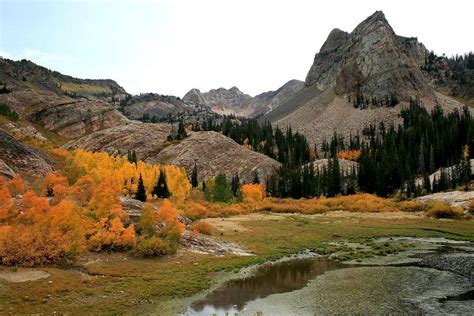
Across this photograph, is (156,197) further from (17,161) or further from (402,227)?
(402,227)

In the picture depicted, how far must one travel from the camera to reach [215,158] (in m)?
185

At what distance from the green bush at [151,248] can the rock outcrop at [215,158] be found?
409 feet

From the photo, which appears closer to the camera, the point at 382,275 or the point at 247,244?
the point at 382,275

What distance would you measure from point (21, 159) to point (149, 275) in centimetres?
5782

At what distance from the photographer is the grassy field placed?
26.9 m

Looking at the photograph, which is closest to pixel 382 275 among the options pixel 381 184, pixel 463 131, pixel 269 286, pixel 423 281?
pixel 423 281

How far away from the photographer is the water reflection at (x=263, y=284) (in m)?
28.0

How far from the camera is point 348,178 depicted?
140000 mm

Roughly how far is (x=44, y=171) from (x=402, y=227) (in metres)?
70.3

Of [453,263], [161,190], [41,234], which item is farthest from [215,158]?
[453,263]

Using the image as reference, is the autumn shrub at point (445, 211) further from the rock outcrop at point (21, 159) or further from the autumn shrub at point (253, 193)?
the rock outcrop at point (21, 159)

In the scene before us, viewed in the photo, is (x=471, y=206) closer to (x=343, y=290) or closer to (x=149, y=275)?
(x=343, y=290)

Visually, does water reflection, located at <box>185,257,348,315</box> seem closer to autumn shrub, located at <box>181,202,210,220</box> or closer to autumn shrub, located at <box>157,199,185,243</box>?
autumn shrub, located at <box>157,199,185,243</box>

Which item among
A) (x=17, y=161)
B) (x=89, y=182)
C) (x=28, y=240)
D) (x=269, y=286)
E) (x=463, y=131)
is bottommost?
(x=269, y=286)
